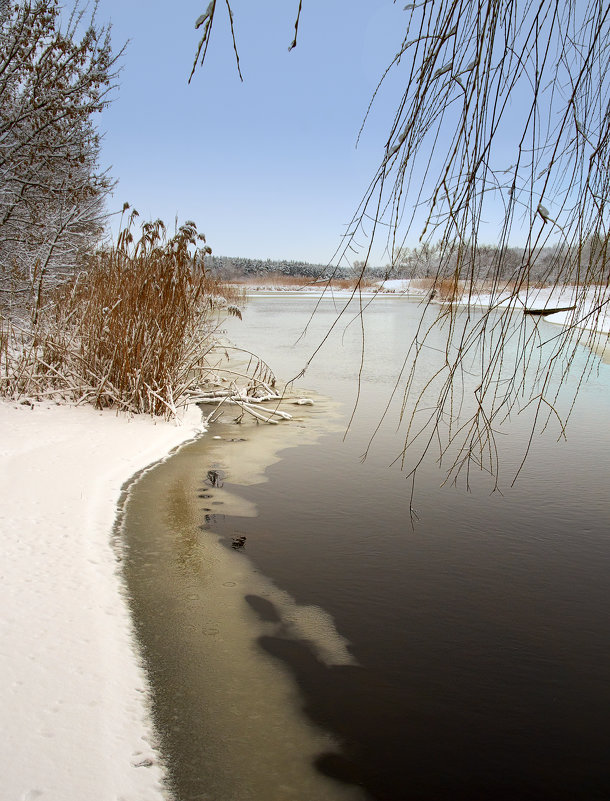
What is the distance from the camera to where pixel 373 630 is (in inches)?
83.5

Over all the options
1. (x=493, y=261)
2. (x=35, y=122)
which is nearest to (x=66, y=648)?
(x=493, y=261)

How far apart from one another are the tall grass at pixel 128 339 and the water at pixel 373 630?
1495 mm

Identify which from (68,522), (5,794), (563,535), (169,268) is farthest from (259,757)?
(169,268)

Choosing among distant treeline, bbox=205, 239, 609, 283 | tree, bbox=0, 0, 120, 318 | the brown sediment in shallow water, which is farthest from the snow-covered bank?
tree, bbox=0, 0, 120, 318

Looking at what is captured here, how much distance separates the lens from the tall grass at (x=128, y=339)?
5.16 m

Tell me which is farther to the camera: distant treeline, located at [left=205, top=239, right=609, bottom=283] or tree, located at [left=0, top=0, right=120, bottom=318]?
tree, located at [left=0, top=0, right=120, bottom=318]

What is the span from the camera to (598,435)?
190 inches

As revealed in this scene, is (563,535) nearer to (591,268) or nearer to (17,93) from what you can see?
(591,268)

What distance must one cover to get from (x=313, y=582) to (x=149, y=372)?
128 inches

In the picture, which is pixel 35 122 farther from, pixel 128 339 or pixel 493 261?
pixel 493 261

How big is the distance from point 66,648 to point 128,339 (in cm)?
357

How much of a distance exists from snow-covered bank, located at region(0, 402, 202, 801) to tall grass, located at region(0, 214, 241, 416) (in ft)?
5.15

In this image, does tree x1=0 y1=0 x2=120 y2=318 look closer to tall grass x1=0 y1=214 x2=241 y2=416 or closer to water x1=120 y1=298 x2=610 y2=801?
tall grass x1=0 y1=214 x2=241 y2=416

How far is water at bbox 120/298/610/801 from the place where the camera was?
1.54m
